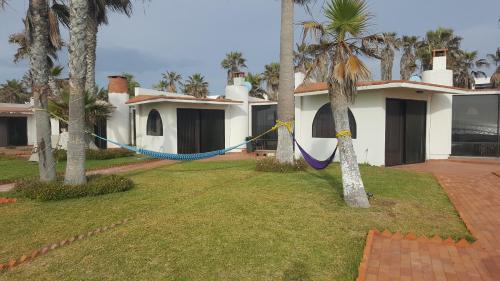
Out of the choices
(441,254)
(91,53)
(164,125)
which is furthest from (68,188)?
(91,53)

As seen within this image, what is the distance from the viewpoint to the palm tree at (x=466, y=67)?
2872 centimetres

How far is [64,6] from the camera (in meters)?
10.2

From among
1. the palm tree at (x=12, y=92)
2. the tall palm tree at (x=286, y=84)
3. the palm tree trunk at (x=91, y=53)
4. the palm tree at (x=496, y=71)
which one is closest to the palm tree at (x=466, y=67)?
the palm tree at (x=496, y=71)

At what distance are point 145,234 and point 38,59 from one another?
18.1ft

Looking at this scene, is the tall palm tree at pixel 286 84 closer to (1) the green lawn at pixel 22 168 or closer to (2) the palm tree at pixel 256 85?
(1) the green lawn at pixel 22 168

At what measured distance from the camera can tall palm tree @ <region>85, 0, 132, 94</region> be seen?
16.7m

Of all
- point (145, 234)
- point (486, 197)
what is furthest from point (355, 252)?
point (486, 197)

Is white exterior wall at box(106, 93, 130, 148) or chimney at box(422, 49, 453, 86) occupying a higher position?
chimney at box(422, 49, 453, 86)

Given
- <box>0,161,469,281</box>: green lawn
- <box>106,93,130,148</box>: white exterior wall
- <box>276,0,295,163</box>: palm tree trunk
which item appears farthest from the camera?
<box>106,93,130,148</box>: white exterior wall

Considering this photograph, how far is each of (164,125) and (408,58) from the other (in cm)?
2276

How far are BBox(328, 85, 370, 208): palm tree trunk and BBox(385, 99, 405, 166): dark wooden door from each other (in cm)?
634

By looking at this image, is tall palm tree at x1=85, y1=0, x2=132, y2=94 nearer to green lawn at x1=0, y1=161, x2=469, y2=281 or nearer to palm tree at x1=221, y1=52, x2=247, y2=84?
green lawn at x1=0, y1=161, x2=469, y2=281

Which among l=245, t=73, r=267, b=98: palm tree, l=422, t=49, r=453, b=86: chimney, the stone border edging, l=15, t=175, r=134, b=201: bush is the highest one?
l=245, t=73, r=267, b=98: palm tree

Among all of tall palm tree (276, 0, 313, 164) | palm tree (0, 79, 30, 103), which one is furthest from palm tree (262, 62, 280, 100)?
palm tree (0, 79, 30, 103)
